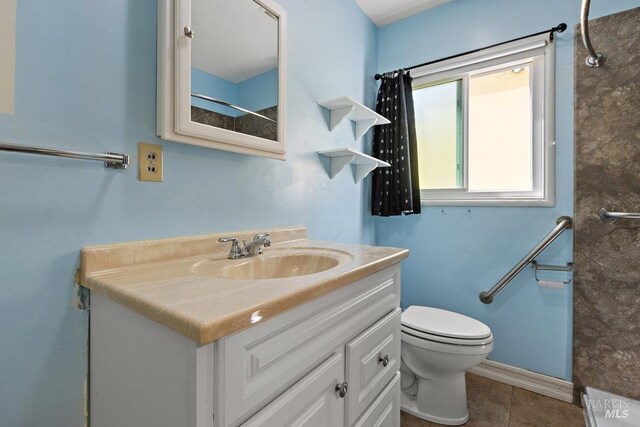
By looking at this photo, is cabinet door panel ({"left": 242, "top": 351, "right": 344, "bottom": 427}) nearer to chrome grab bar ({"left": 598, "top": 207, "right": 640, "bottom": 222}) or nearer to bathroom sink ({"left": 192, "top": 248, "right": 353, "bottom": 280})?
bathroom sink ({"left": 192, "top": 248, "right": 353, "bottom": 280})

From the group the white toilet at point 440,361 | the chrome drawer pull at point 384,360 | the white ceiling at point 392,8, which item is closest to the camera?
the chrome drawer pull at point 384,360

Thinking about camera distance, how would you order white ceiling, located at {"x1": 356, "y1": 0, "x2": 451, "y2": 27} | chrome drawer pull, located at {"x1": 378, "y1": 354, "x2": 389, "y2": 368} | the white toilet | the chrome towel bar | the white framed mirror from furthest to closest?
white ceiling, located at {"x1": 356, "y1": 0, "x2": 451, "y2": 27}, the white toilet, chrome drawer pull, located at {"x1": 378, "y1": 354, "x2": 389, "y2": 368}, the white framed mirror, the chrome towel bar

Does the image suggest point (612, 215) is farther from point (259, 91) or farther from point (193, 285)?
point (193, 285)

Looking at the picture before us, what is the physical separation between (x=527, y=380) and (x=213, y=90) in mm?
2142

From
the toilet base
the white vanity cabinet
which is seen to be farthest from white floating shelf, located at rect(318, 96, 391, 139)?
the toilet base

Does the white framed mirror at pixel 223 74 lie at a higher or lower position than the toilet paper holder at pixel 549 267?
higher

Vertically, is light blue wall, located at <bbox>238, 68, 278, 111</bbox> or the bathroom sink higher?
light blue wall, located at <bbox>238, 68, 278, 111</bbox>

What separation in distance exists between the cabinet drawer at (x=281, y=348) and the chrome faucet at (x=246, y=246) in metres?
0.40

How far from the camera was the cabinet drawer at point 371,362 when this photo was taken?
80 cm

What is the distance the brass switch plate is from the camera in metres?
0.83

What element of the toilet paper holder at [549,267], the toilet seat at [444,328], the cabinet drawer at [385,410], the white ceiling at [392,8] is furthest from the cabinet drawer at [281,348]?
the white ceiling at [392,8]

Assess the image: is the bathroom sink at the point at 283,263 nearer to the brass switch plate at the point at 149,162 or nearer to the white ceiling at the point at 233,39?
the brass switch plate at the point at 149,162

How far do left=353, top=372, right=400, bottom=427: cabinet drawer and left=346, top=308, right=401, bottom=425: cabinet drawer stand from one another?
2cm

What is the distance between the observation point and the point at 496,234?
1.69 m
